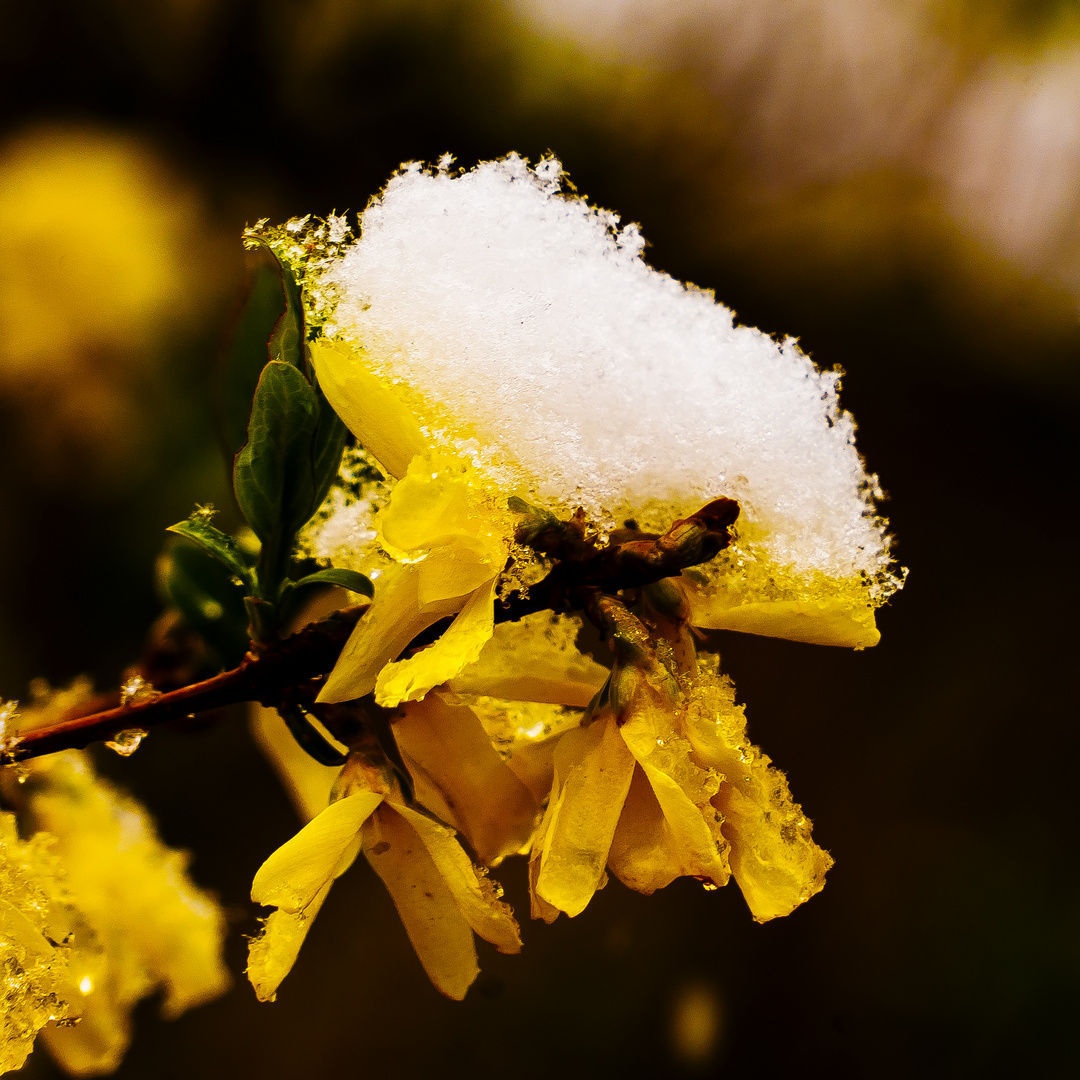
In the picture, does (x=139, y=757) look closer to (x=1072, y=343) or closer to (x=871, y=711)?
(x=871, y=711)

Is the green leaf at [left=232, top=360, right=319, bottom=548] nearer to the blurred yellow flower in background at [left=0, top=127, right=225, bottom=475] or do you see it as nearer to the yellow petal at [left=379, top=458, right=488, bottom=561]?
the yellow petal at [left=379, top=458, right=488, bottom=561]

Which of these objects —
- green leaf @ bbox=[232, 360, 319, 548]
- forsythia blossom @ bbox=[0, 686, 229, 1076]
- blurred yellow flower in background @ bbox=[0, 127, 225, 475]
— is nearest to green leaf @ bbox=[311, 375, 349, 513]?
green leaf @ bbox=[232, 360, 319, 548]

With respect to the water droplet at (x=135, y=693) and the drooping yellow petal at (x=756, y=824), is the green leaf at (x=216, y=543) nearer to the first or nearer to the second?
the water droplet at (x=135, y=693)

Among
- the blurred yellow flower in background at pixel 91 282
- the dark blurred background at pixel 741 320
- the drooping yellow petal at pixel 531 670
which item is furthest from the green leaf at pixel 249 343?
the blurred yellow flower in background at pixel 91 282

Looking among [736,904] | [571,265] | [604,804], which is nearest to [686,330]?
[571,265]

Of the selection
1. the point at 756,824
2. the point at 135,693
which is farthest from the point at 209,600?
the point at 756,824

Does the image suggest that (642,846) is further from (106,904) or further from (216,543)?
(106,904)
